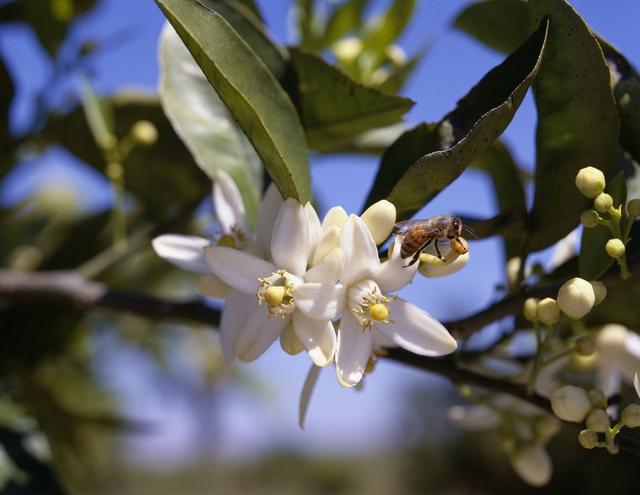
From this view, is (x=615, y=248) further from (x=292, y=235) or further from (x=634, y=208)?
(x=292, y=235)

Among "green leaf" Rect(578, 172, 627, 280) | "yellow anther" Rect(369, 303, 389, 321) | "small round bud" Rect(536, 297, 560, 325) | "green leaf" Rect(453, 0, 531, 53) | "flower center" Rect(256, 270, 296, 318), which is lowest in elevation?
"flower center" Rect(256, 270, 296, 318)

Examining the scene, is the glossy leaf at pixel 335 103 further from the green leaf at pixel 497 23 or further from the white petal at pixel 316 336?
the white petal at pixel 316 336

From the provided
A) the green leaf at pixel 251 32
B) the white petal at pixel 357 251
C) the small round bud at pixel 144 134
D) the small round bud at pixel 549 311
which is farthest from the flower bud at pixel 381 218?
the small round bud at pixel 144 134

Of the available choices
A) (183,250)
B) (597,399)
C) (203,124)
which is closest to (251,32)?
(203,124)

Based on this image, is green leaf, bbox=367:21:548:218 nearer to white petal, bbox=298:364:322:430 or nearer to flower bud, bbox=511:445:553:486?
white petal, bbox=298:364:322:430

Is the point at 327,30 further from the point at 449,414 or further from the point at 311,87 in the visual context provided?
the point at 449,414

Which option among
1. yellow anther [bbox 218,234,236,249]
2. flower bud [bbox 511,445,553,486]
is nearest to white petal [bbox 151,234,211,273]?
yellow anther [bbox 218,234,236,249]
